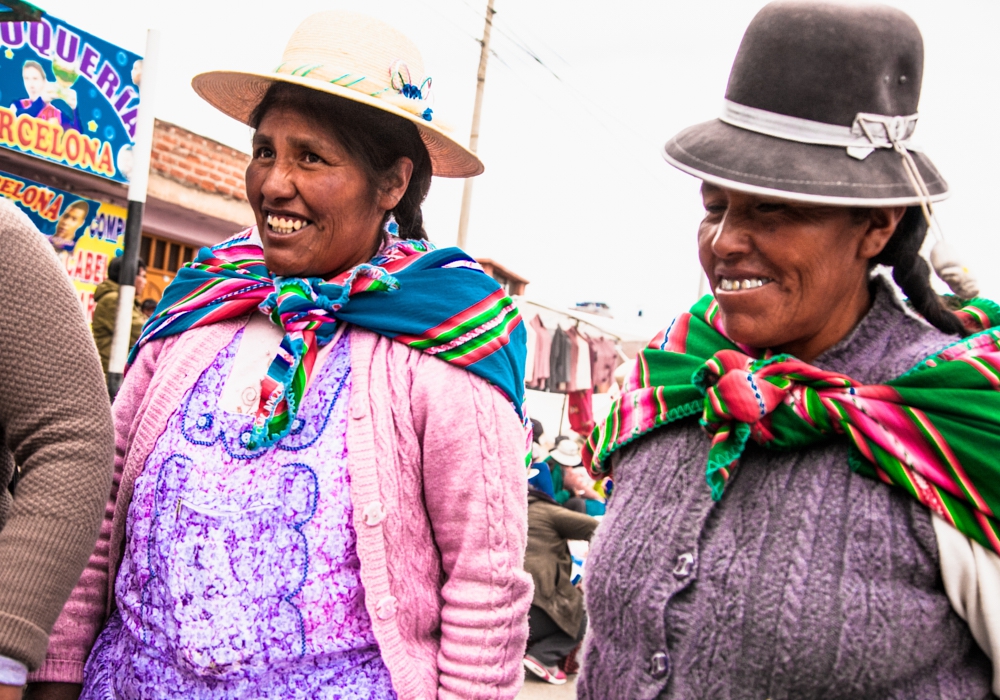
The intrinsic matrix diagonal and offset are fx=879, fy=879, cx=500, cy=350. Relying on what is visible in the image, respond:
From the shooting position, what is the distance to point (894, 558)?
138cm

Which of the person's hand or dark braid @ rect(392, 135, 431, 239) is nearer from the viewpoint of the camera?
the person's hand

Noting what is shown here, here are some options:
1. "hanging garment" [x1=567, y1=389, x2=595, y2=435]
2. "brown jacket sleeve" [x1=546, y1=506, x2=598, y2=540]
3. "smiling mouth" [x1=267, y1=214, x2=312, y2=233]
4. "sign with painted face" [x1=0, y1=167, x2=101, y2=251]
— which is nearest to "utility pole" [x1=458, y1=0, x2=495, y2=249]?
"hanging garment" [x1=567, y1=389, x2=595, y2=435]

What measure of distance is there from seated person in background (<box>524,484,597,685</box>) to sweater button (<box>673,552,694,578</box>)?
457 centimetres

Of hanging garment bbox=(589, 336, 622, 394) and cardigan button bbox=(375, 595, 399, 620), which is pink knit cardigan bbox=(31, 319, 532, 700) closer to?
cardigan button bbox=(375, 595, 399, 620)

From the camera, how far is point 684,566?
1521 mm

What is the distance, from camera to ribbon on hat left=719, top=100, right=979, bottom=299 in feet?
4.65

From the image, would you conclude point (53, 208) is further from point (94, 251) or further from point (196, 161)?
point (196, 161)

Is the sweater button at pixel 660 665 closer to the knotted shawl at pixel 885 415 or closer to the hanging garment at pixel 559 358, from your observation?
the knotted shawl at pixel 885 415

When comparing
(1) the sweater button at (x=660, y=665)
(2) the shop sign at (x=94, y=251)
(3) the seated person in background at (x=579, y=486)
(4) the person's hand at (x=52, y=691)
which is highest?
(1) the sweater button at (x=660, y=665)

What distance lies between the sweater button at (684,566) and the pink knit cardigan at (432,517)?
1.38 ft

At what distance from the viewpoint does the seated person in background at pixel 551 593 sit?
240 inches

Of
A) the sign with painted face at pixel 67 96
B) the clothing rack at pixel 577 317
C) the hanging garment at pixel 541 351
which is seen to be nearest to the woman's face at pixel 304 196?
the sign with painted face at pixel 67 96

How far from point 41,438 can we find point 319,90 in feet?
3.12

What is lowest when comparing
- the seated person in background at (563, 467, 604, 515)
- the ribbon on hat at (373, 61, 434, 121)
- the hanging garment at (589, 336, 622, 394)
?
the hanging garment at (589, 336, 622, 394)
